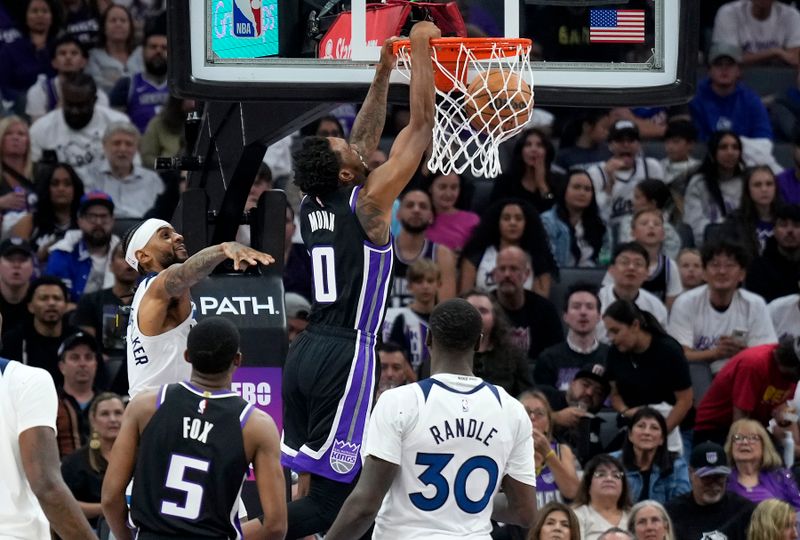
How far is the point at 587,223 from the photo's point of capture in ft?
43.5

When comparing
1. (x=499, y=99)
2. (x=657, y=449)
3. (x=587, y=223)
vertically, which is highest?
(x=499, y=99)

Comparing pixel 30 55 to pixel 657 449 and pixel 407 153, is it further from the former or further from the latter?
pixel 407 153

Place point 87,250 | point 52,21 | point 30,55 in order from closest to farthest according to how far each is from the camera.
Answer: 1. point 87,250
2. point 30,55
3. point 52,21

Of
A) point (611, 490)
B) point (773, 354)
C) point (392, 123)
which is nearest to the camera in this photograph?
point (611, 490)

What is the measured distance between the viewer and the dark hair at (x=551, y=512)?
8.91 metres

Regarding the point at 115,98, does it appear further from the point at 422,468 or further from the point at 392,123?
the point at 422,468

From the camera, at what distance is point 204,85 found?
25.8 ft

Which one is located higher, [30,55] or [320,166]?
[30,55]

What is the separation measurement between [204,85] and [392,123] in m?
6.96

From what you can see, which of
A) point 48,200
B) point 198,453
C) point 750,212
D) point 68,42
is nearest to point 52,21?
point 68,42

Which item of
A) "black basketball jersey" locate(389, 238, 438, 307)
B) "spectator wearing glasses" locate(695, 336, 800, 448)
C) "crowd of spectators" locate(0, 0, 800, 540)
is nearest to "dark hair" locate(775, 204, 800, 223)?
"crowd of spectators" locate(0, 0, 800, 540)

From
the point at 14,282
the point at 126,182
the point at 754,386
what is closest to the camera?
the point at 754,386

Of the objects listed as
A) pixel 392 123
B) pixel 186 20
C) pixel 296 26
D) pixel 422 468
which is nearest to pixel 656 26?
pixel 296 26

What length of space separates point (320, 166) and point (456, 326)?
149 cm
